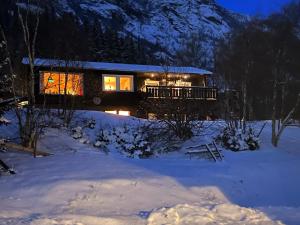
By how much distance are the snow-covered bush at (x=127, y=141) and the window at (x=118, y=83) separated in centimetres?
1334

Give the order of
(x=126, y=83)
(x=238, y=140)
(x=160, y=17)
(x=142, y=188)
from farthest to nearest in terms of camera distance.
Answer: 1. (x=160, y=17)
2. (x=126, y=83)
3. (x=238, y=140)
4. (x=142, y=188)

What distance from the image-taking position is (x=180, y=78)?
3691 centimetres

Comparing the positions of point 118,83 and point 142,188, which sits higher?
point 118,83

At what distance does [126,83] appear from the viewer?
115 ft

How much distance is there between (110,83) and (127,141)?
48.5 ft

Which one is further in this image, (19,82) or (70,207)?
(19,82)

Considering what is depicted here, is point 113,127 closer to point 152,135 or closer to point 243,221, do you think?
point 152,135

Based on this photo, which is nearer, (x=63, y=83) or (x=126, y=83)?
(x=63, y=83)

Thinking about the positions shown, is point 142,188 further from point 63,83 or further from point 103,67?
point 103,67

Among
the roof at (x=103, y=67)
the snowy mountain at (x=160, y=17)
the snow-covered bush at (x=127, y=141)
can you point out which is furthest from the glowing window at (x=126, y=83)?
the snowy mountain at (x=160, y=17)

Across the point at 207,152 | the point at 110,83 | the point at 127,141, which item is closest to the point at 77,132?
the point at 127,141

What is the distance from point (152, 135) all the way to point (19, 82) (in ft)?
20.7

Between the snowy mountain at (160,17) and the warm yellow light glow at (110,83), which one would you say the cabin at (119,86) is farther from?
the snowy mountain at (160,17)

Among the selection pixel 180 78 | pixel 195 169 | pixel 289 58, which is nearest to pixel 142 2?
pixel 180 78
